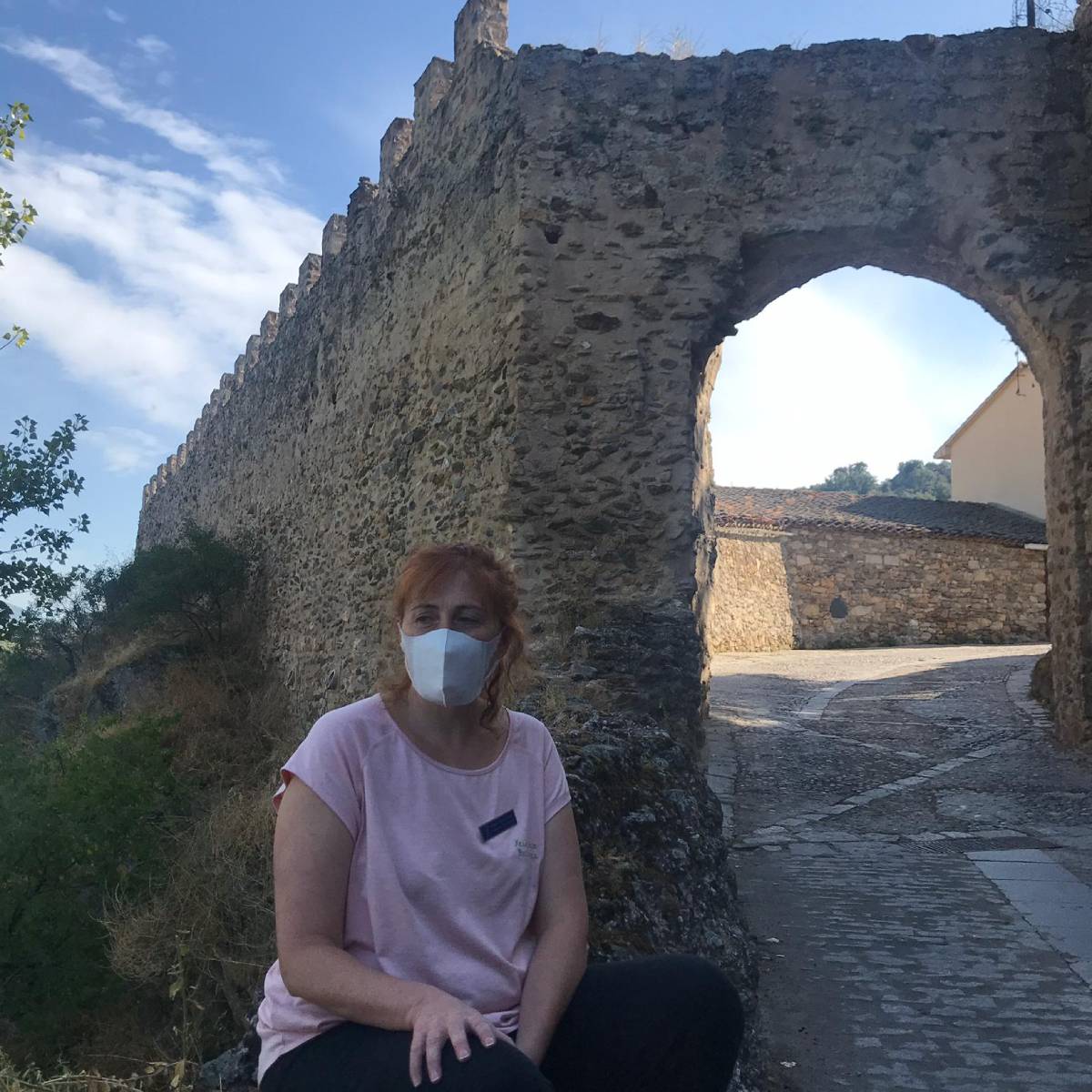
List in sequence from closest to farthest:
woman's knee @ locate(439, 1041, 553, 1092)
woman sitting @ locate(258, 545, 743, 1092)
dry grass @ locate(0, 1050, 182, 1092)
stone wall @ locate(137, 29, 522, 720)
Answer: woman's knee @ locate(439, 1041, 553, 1092) < woman sitting @ locate(258, 545, 743, 1092) < dry grass @ locate(0, 1050, 182, 1092) < stone wall @ locate(137, 29, 522, 720)

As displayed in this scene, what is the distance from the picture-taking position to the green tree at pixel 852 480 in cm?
6328

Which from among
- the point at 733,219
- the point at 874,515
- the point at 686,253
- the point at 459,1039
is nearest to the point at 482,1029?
the point at 459,1039

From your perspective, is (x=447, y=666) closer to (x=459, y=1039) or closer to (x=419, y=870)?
(x=419, y=870)

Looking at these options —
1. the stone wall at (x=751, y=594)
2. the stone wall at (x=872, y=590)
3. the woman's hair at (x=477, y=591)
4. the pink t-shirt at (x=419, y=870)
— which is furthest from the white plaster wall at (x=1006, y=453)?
the pink t-shirt at (x=419, y=870)

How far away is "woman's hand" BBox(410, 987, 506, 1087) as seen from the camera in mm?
1535

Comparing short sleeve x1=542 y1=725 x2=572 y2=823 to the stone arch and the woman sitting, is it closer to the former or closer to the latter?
the woman sitting

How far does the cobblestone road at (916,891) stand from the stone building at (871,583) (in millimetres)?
9929

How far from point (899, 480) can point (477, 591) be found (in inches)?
2498

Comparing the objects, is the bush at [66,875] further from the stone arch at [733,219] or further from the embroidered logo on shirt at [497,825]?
the embroidered logo on shirt at [497,825]

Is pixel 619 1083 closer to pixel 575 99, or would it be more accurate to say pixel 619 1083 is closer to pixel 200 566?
pixel 575 99

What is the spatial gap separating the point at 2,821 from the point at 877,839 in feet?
15.7

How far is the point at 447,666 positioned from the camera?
6.41 ft

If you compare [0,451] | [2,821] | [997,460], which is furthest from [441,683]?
[997,460]

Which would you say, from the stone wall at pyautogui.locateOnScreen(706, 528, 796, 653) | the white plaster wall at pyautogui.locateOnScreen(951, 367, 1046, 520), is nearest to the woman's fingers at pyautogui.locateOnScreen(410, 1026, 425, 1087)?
the stone wall at pyautogui.locateOnScreen(706, 528, 796, 653)
